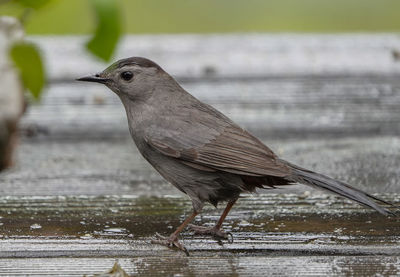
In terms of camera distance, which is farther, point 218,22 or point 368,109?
point 218,22

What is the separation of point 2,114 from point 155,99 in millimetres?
2713

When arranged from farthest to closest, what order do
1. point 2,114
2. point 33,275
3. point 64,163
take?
point 64,163
point 33,275
point 2,114

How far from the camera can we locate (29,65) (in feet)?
4.34

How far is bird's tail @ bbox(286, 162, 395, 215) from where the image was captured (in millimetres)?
3102

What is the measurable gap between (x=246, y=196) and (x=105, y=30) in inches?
106

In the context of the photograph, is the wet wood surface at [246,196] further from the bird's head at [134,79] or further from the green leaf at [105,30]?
the green leaf at [105,30]

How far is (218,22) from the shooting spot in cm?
1224

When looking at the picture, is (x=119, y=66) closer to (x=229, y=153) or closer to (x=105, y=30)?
(x=229, y=153)

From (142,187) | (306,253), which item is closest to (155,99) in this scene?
(142,187)

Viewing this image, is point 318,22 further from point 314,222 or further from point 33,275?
point 33,275

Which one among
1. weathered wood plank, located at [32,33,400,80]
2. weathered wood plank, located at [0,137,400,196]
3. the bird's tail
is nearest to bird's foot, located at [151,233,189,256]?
the bird's tail

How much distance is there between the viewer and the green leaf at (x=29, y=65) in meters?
1.31

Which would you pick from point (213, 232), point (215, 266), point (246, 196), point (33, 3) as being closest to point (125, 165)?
→ point (246, 196)

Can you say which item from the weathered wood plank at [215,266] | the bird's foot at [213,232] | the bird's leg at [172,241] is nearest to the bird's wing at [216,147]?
the bird's foot at [213,232]
